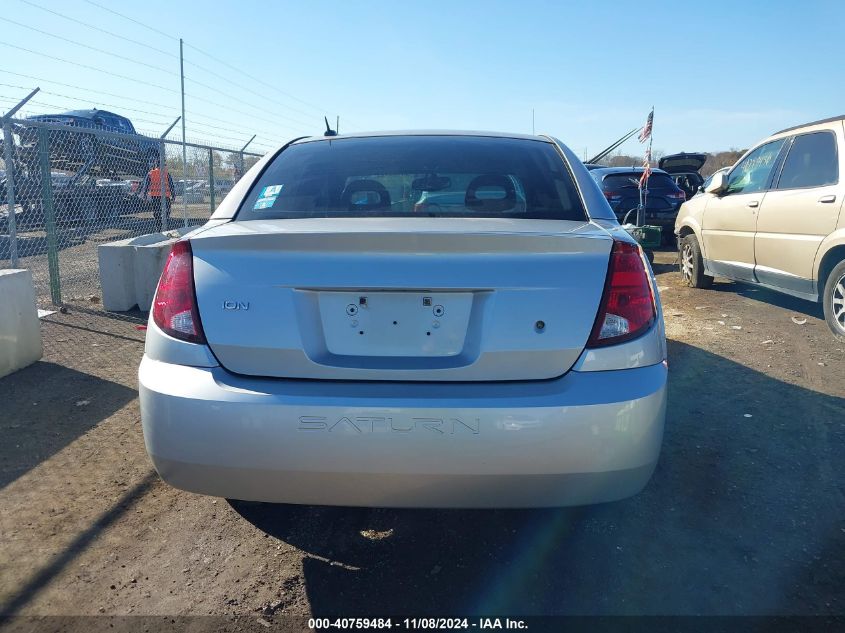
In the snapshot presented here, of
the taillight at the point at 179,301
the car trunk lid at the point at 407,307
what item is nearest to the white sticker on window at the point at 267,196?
the taillight at the point at 179,301

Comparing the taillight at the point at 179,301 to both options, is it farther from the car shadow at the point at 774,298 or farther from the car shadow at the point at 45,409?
the car shadow at the point at 774,298

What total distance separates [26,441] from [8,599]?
5.08ft

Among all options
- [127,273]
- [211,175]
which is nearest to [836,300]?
[127,273]

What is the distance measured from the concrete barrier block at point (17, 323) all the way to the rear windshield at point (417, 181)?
118 inches

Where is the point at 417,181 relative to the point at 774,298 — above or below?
above

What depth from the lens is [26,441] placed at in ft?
11.9

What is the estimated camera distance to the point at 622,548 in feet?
8.66

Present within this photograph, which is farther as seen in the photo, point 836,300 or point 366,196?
point 836,300

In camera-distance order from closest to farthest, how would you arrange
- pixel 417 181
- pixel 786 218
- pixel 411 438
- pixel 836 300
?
1. pixel 411 438
2. pixel 417 181
3. pixel 836 300
4. pixel 786 218

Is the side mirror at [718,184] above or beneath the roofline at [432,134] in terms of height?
beneath

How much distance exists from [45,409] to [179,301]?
101 inches

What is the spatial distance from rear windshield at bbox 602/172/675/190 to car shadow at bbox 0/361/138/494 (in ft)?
31.6

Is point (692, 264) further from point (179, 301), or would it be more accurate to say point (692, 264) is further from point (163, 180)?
point (179, 301)

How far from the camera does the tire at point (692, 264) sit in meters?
8.27
